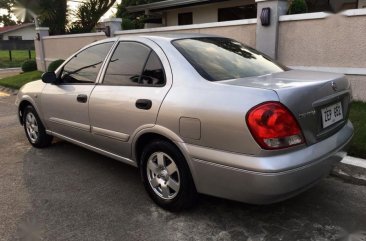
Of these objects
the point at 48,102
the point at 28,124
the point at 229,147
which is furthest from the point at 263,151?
the point at 28,124

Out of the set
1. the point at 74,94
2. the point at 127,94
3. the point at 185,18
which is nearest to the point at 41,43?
the point at 185,18

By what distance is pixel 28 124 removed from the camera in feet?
18.7

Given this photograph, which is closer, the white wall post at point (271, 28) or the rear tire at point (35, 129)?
the rear tire at point (35, 129)

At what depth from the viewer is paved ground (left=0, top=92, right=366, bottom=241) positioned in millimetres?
3156

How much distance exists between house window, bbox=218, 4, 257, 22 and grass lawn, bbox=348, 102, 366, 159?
30.8ft

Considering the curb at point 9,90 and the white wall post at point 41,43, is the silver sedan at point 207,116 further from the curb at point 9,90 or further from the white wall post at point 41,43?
the white wall post at point 41,43

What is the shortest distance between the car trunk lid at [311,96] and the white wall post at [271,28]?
4187 mm

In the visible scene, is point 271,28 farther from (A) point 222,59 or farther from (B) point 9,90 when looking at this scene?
(B) point 9,90

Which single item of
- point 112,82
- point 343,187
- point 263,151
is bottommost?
point 343,187

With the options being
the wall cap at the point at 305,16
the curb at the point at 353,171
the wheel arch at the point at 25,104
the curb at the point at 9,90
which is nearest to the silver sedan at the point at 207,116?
the curb at the point at 353,171

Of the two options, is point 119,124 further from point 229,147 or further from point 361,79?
point 361,79

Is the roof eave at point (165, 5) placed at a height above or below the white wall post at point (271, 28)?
above

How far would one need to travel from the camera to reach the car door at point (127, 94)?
350 centimetres

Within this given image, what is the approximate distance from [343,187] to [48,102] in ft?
11.8
